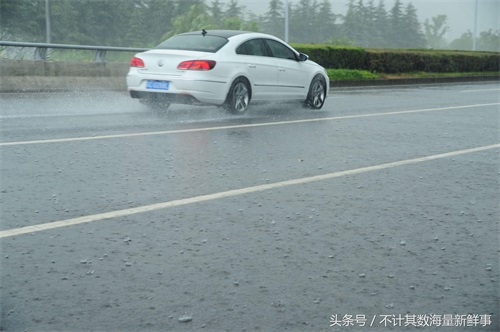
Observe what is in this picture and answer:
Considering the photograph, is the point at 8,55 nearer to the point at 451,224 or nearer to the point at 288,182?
the point at 288,182

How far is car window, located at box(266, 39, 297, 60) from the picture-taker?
1419 centimetres

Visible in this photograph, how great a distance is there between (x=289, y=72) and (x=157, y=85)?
288cm

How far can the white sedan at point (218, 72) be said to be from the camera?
12.3m

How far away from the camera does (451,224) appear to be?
17.8ft

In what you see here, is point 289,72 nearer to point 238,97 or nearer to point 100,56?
point 238,97

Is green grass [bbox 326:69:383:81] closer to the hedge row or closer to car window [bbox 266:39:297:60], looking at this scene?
the hedge row

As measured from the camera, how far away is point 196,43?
13.0 metres

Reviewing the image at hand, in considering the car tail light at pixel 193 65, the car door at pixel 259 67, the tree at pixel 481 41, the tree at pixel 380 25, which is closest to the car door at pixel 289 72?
the car door at pixel 259 67

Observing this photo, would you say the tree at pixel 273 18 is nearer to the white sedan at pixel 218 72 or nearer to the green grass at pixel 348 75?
the green grass at pixel 348 75

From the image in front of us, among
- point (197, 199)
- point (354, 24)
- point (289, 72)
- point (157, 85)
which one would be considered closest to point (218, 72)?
point (157, 85)

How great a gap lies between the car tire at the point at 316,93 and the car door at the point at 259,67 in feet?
3.72

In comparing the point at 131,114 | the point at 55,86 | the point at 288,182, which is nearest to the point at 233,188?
the point at 288,182

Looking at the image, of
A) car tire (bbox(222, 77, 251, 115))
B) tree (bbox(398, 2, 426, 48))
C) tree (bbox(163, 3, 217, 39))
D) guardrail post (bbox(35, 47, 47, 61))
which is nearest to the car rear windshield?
car tire (bbox(222, 77, 251, 115))

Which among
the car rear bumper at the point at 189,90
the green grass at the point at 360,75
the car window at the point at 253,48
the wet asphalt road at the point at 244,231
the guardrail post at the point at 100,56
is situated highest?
the car window at the point at 253,48
